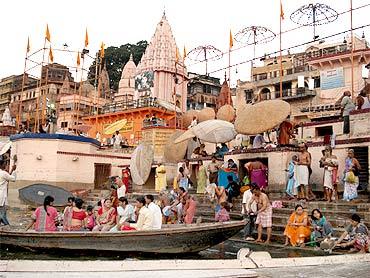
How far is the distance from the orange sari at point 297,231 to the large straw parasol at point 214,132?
7.34 meters

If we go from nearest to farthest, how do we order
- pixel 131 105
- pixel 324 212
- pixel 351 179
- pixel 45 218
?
1. pixel 45 218
2. pixel 324 212
3. pixel 351 179
4. pixel 131 105

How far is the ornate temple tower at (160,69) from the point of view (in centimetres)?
3831

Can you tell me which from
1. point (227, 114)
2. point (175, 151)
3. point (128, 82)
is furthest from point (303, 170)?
point (128, 82)

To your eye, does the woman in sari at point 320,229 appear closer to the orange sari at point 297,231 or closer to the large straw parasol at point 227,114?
the orange sari at point 297,231

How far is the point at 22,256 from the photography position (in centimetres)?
928

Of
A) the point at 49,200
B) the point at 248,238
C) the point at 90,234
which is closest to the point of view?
the point at 90,234

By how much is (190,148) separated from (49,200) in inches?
536

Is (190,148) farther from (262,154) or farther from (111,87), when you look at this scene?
(111,87)


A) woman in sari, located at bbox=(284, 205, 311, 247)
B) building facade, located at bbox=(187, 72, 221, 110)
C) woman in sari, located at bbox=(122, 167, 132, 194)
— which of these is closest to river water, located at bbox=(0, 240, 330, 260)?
woman in sari, located at bbox=(284, 205, 311, 247)

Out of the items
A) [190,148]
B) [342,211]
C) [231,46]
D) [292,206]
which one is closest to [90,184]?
[190,148]

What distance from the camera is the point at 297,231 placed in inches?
394

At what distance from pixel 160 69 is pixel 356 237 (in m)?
30.9

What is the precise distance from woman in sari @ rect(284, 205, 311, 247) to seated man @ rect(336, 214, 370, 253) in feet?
3.10

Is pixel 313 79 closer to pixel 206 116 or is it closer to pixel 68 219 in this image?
pixel 206 116
